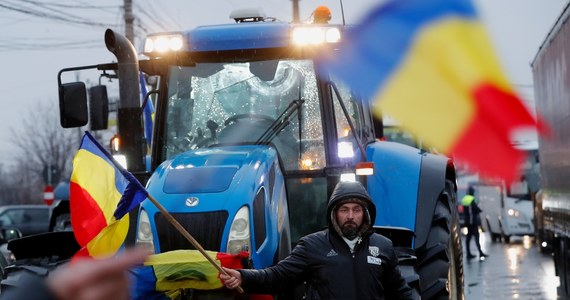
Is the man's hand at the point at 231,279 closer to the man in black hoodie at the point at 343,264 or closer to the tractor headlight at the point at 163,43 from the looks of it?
the man in black hoodie at the point at 343,264

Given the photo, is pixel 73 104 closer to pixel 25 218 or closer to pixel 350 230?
pixel 350 230

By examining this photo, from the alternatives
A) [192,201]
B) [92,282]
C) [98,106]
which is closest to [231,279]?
[192,201]

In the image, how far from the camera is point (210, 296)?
→ 650 centimetres

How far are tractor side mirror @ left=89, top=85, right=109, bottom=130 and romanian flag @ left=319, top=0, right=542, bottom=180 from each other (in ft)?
6.35

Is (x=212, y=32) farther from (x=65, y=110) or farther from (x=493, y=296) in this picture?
(x=493, y=296)

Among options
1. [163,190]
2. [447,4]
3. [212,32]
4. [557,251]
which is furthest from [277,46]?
[557,251]

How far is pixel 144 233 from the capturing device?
708 cm

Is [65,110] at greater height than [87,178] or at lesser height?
greater

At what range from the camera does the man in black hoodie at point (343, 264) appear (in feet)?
19.6

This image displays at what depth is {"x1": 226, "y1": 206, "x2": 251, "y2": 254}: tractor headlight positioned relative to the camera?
6.84 metres

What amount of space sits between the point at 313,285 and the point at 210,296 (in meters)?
0.74

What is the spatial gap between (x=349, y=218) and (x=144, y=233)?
1.65 meters

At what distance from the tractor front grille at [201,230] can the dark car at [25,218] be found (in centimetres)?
2499

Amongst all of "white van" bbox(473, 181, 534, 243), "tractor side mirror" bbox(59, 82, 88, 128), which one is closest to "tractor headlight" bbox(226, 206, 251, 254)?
"tractor side mirror" bbox(59, 82, 88, 128)
